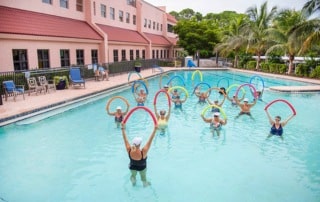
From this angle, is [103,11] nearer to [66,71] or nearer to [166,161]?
[66,71]

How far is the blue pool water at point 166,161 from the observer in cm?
680

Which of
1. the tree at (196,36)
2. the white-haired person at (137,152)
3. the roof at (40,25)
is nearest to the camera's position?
the white-haired person at (137,152)

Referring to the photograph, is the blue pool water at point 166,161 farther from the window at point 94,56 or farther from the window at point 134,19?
the window at point 134,19

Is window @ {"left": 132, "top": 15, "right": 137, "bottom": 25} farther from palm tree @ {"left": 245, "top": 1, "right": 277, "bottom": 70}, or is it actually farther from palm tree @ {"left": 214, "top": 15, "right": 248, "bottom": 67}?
palm tree @ {"left": 245, "top": 1, "right": 277, "bottom": 70}

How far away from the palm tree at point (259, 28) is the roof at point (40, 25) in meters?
17.5

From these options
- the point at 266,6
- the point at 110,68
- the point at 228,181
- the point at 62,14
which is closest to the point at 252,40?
the point at 266,6

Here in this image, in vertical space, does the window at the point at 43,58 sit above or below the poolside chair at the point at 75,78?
above

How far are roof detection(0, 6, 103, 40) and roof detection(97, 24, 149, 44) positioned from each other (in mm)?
2875

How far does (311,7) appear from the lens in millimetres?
20500

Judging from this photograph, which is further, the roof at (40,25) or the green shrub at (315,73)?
the green shrub at (315,73)

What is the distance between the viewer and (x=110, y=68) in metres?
27.3

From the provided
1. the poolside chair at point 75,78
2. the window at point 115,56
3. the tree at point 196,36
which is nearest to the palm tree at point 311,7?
the poolside chair at point 75,78

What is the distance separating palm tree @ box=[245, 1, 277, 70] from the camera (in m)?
32.5

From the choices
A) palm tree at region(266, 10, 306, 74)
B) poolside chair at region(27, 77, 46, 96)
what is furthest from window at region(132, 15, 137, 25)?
poolside chair at region(27, 77, 46, 96)
